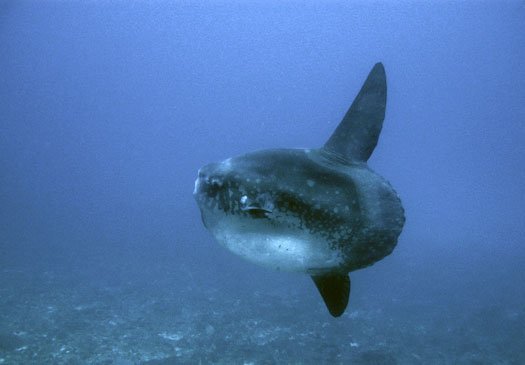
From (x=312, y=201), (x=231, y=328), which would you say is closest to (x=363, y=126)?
(x=312, y=201)

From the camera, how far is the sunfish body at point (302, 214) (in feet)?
7.08

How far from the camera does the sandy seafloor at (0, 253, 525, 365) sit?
1055 centimetres

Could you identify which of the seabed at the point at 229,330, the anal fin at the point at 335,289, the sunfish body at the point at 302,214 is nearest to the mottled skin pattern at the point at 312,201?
the sunfish body at the point at 302,214

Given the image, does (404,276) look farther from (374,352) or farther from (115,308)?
(115,308)

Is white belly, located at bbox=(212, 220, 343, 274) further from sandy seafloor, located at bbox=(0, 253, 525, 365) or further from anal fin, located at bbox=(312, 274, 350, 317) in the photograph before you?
sandy seafloor, located at bbox=(0, 253, 525, 365)

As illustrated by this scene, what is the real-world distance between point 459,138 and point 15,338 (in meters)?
108

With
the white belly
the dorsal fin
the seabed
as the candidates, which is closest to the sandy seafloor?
the seabed

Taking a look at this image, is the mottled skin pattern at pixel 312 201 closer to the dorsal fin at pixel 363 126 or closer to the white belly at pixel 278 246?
the white belly at pixel 278 246

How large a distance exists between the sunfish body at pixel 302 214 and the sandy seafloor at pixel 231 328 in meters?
9.18

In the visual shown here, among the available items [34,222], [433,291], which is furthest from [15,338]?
[34,222]

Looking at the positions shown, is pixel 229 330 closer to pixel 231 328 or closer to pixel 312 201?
pixel 231 328

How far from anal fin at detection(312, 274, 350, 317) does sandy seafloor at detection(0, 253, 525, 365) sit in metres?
8.82

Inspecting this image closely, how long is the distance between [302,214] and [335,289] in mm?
663

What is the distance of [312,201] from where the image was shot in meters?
2.20
